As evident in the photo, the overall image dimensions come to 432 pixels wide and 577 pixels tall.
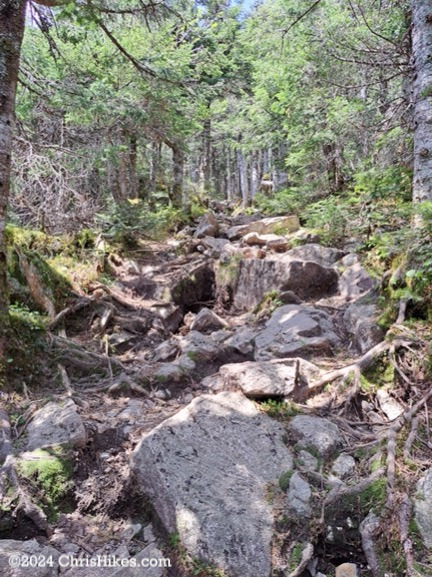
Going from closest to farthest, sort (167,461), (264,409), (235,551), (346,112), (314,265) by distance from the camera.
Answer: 1. (235,551)
2. (167,461)
3. (264,409)
4. (314,265)
5. (346,112)

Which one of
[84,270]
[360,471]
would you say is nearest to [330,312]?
[360,471]

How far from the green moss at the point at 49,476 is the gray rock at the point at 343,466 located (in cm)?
220

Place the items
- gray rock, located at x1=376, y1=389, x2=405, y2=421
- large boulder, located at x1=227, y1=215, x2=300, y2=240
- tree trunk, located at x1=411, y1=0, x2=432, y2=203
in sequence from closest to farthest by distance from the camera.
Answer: gray rock, located at x1=376, y1=389, x2=405, y2=421, tree trunk, located at x1=411, y1=0, x2=432, y2=203, large boulder, located at x1=227, y1=215, x2=300, y2=240

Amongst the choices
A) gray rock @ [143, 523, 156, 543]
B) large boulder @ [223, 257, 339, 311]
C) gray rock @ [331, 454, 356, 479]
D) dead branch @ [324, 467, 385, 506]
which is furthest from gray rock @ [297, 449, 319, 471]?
large boulder @ [223, 257, 339, 311]

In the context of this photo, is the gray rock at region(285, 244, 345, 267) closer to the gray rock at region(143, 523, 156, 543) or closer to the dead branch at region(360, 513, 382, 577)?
the dead branch at region(360, 513, 382, 577)

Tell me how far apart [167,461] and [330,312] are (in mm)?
4304

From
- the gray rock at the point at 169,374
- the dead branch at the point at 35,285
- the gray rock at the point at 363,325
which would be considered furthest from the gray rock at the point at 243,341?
the dead branch at the point at 35,285

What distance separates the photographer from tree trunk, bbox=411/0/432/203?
17.4ft

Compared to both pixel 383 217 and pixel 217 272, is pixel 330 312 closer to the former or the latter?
pixel 383 217

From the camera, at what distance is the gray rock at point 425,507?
93.0 inches

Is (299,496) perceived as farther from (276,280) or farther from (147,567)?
(276,280)

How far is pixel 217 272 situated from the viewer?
973cm

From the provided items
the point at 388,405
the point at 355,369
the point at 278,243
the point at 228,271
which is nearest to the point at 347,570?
the point at 388,405

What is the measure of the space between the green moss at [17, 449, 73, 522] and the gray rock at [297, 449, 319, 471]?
194cm
